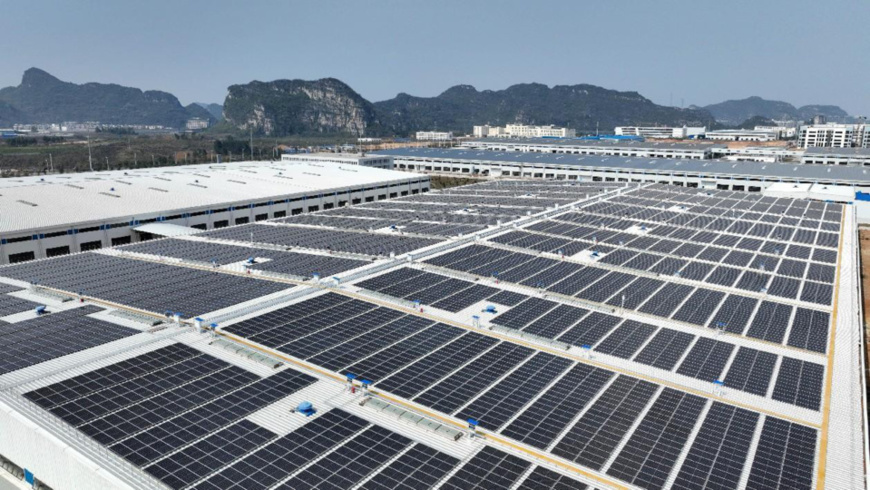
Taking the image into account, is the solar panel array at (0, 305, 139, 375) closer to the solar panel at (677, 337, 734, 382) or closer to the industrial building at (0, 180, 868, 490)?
the industrial building at (0, 180, 868, 490)

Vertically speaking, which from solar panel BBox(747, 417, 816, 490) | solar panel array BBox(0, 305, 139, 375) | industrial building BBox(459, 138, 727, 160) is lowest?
solar panel BBox(747, 417, 816, 490)

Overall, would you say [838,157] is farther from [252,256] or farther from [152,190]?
[152,190]

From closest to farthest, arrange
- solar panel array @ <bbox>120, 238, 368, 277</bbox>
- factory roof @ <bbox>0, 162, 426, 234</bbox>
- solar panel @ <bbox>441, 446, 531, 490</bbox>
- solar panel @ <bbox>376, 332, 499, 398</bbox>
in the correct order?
solar panel @ <bbox>441, 446, 531, 490</bbox> < solar panel @ <bbox>376, 332, 499, 398</bbox> < solar panel array @ <bbox>120, 238, 368, 277</bbox> < factory roof @ <bbox>0, 162, 426, 234</bbox>

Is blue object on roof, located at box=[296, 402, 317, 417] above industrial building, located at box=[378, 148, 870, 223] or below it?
below

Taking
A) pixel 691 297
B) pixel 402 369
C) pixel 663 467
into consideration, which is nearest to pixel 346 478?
pixel 402 369

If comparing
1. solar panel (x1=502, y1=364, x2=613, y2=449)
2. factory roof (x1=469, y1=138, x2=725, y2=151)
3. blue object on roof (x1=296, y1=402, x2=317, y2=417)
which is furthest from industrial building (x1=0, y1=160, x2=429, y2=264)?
factory roof (x1=469, y1=138, x2=725, y2=151)

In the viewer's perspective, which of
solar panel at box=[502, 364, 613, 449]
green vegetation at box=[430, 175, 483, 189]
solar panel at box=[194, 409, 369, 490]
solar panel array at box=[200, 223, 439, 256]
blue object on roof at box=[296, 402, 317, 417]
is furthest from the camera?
green vegetation at box=[430, 175, 483, 189]

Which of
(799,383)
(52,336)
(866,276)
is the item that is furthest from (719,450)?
(866,276)
